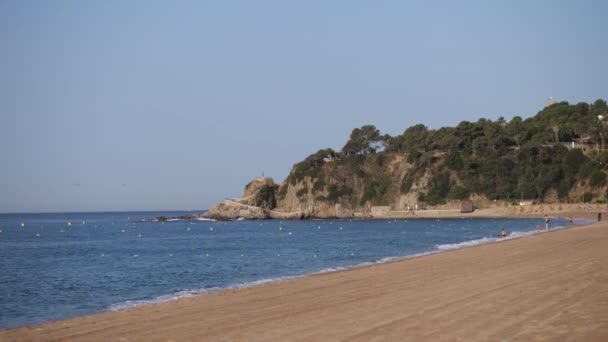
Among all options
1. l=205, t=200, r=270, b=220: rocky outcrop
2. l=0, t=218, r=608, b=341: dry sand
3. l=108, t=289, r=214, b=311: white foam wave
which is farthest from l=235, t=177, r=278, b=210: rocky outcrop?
l=0, t=218, r=608, b=341: dry sand

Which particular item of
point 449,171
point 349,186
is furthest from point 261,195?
point 449,171

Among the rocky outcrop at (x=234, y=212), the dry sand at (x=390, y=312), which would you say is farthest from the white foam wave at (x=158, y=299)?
the rocky outcrop at (x=234, y=212)

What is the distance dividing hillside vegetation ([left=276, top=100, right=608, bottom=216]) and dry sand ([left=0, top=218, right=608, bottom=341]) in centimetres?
9096

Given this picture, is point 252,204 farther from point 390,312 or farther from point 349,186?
point 390,312

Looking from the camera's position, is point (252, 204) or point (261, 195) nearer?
point (252, 204)

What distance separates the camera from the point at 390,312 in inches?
574

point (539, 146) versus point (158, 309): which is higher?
point (539, 146)

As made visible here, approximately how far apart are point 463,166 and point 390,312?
10999 cm

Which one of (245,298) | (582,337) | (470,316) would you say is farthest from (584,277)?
(245,298)

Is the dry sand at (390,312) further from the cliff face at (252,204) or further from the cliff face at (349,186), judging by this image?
the cliff face at (252,204)

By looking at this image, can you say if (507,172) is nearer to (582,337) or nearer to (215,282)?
(215,282)

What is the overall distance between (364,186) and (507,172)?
3036cm

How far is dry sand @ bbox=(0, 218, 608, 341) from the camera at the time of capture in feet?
40.0

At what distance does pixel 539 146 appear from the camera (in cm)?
11756
